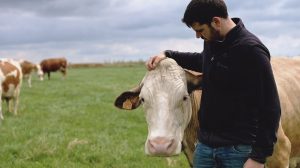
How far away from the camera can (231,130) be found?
3629 mm

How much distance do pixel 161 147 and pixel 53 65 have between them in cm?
3987

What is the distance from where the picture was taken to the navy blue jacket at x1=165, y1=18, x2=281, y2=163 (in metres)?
3.24

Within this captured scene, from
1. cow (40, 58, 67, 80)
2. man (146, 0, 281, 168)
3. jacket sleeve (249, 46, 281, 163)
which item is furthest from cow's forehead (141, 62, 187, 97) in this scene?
cow (40, 58, 67, 80)

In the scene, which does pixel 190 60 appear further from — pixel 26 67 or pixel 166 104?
pixel 26 67

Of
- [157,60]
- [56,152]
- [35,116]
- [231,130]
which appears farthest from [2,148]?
[231,130]

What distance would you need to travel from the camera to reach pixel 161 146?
3.51 meters

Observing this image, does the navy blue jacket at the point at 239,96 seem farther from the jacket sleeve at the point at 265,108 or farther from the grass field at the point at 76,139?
the grass field at the point at 76,139

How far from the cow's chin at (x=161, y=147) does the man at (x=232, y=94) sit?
35cm

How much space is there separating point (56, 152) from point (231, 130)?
566 centimetres

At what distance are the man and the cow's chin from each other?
1.16 ft

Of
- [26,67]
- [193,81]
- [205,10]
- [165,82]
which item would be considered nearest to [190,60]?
[193,81]

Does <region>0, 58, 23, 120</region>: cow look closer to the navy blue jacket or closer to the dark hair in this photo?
the navy blue jacket

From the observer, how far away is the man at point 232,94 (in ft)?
10.7

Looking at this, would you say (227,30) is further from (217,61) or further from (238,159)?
(238,159)
